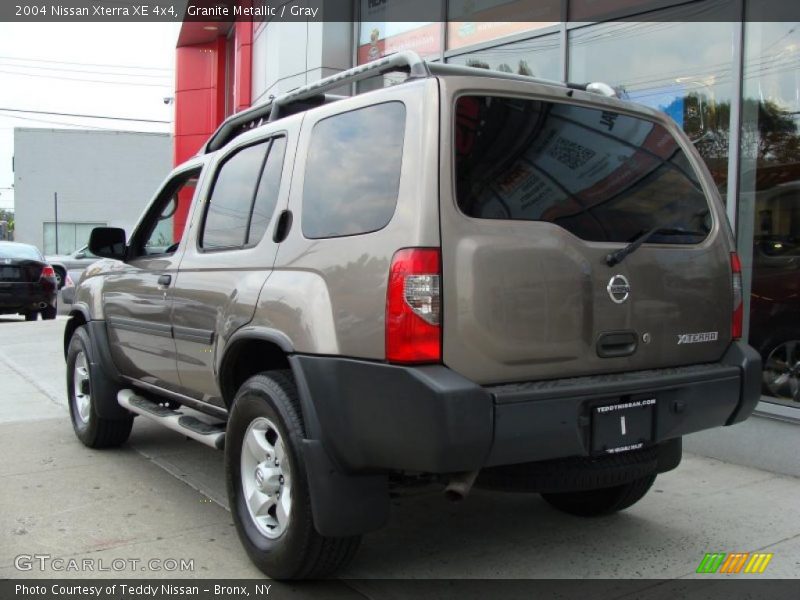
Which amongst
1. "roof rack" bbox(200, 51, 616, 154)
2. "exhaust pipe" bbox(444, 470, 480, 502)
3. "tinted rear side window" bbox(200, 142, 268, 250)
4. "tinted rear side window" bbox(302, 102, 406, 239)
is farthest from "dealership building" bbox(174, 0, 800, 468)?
"exhaust pipe" bbox(444, 470, 480, 502)

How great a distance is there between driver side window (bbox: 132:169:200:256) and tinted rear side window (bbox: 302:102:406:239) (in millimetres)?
1495

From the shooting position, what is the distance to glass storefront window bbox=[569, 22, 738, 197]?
5.77 meters

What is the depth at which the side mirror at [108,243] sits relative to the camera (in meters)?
4.94

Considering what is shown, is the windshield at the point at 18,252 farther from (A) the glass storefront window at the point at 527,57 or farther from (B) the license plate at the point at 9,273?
(A) the glass storefront window at the point at 527,57

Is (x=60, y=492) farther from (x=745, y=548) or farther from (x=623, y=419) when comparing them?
(x=745, y=548)

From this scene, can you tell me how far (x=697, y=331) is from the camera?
3.32 metres

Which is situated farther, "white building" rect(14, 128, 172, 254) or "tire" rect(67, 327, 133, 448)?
"white building" rect(14, 128, 172, 254)

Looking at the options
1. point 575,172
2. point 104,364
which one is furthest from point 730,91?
point 104,364

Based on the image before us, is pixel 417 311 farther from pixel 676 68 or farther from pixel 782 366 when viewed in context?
pixel 676 68

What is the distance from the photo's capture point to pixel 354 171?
3.10 m

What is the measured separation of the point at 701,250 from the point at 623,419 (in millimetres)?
918

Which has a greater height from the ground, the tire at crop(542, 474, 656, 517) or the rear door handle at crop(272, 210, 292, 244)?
the rear door handle at crop(272, 210, 292, 244)

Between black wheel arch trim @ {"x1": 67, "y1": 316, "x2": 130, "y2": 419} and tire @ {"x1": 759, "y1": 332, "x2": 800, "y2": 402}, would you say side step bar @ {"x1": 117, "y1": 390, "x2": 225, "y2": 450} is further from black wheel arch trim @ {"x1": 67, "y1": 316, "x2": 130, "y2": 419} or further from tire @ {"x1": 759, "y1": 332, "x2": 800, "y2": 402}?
tire @ {"x1": 759, "y1": 332, "x2": 800, "y2": 402}

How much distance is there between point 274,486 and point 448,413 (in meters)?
1.11
